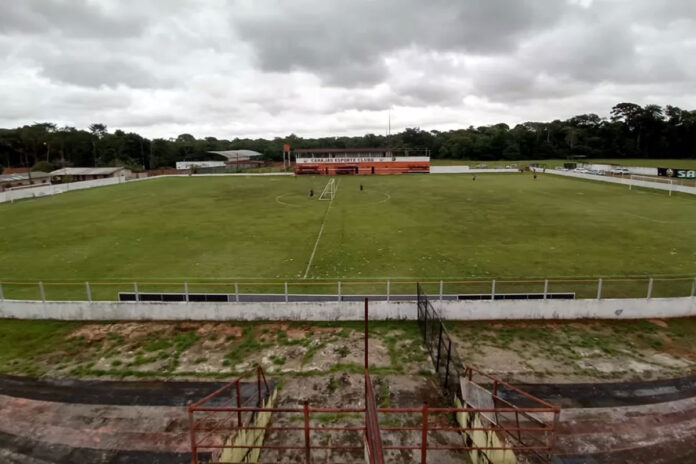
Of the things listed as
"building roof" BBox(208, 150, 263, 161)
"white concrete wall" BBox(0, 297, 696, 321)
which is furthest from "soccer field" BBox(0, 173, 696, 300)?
"building roof" BBox(208, 150, 263, 161)

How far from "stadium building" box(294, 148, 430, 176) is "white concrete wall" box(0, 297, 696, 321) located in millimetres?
68819

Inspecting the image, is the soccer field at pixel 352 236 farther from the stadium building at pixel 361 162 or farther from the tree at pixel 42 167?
the tree at pixel 42 167

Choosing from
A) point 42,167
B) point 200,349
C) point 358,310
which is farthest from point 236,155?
point 200,349

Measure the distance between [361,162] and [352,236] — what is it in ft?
186

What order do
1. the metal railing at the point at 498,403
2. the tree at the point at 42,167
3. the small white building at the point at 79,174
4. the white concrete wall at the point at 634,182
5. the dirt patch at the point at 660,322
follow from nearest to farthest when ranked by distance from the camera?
the metal railing at the point at 498,403
the dirt patch at the point at 660,322
the white concrete wall at the point at 634,182
the small white building at the point at 79,174
the tree at the point at 42,167

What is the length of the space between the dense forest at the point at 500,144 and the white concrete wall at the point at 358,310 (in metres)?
104

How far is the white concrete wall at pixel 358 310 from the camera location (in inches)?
627

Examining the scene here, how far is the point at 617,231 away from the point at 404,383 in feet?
86.6

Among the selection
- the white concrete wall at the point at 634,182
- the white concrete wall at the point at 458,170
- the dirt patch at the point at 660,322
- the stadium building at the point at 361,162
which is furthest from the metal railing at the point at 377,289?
the white concrete wall at the point at 458,170

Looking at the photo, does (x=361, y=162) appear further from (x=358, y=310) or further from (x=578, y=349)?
(x=578, y=349)

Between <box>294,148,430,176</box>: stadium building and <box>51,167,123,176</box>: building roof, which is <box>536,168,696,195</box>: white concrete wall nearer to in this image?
<box>294,148,430,176</box>: stadium building

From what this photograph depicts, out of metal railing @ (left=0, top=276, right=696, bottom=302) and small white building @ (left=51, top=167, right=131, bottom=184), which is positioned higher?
small white building @ (left=51, top=167, right=131, bottom=184)

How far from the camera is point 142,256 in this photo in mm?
25156

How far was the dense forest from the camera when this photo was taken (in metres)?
115
